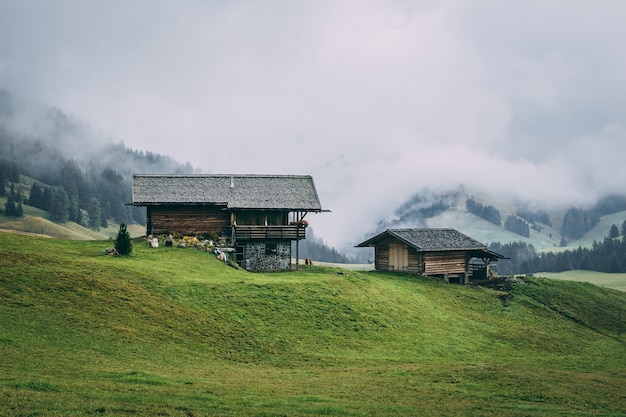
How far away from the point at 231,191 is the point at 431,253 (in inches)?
967

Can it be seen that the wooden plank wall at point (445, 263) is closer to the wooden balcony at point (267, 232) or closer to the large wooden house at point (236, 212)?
the large wooden house at point (236, 212)

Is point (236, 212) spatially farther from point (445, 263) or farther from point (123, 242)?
point (445, 263)

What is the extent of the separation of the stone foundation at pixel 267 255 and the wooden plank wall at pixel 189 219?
181 inches

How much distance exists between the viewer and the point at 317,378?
28375 mm

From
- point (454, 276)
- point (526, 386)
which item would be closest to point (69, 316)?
point (526, 386)

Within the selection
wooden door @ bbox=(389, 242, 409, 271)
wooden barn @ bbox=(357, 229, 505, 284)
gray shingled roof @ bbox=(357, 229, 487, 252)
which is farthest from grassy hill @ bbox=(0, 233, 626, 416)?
wooden door @ bbox=(389, 242, 409, 271)

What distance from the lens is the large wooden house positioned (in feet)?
209

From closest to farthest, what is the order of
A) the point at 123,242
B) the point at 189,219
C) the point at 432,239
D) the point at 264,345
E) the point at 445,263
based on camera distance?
the point at 264,345 → the point at 123,242 → the point at 189,219 → the point at 445,263 → the point at 432,239

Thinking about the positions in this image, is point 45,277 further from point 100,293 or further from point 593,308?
point 593,308

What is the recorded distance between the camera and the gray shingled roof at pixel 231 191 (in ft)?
214

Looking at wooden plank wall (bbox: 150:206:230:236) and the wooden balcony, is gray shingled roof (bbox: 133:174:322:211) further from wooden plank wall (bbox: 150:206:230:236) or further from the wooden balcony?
the wooden balcony

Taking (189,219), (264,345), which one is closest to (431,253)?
(189,219)

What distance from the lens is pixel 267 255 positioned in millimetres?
64188

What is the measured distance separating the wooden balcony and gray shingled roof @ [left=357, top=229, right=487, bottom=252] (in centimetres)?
1263
